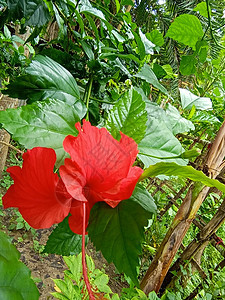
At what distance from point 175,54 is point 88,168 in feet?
14.6

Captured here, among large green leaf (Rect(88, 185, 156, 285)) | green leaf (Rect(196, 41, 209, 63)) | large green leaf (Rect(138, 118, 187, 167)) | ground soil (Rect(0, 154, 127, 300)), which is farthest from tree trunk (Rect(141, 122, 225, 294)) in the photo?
ground soil (Rect(0, 154, 127, 300))

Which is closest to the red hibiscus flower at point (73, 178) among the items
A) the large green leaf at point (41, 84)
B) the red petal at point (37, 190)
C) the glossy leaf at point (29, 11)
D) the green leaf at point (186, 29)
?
the red petal at point (37, 190)

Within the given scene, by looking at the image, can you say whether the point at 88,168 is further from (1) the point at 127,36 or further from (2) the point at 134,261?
(1) the point at 127,36

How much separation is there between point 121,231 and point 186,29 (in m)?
0.39

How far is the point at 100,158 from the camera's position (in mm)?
193

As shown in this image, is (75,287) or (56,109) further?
(75,287)

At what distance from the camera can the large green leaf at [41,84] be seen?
0.87 feet

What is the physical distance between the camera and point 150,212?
219 mm

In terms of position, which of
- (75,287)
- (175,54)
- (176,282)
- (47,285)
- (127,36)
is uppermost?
(127,36)

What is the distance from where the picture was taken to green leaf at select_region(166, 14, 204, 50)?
1.38ft

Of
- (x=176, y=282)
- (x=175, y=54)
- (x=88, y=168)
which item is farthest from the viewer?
(x=175, y=54)

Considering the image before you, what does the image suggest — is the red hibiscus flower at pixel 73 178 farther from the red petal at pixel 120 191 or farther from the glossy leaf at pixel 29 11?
the glossy leaf at pixel 29 11

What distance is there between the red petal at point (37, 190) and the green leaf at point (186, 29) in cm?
37

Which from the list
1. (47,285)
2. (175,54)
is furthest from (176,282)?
(175,54)
